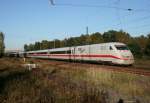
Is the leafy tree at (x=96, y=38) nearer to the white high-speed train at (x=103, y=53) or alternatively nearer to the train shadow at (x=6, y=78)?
the white high-speed train at (x=103, y=53)

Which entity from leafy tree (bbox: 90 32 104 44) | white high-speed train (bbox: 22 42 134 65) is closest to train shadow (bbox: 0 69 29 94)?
white high-speed train (bbox: 22 42 134 65)

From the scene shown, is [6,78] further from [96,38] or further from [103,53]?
[96,38]

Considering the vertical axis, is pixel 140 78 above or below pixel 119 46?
below

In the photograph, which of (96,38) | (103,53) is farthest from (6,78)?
(96,38)

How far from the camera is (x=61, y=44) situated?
452 feet

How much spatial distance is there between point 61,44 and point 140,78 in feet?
399

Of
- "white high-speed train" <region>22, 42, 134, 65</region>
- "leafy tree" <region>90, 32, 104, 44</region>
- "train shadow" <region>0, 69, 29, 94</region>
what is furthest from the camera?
"leafy tree" <region>90, 32, 104, 44</region>

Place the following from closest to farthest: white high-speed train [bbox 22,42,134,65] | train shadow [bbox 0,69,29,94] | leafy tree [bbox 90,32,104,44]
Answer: train shadow [bbox 0,69,29,94]
white high-speed train [bbox 22,42,134,65]
leafy tree [bbox 90,32,104,44]

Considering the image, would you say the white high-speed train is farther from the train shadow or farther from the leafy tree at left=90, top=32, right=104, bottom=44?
the leafy tree at left=90, top=32, right=104, bottom=44

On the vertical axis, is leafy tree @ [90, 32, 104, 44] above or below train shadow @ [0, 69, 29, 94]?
above

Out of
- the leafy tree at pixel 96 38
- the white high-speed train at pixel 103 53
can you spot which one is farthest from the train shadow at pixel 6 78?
the leafy tree at pixel 96 38

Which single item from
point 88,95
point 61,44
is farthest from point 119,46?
point 61,44

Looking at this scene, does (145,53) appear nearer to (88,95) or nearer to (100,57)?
(100,57)

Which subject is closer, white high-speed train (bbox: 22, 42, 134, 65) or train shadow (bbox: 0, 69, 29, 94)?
train shadow (bbox: 0, 69, 29, 94)
